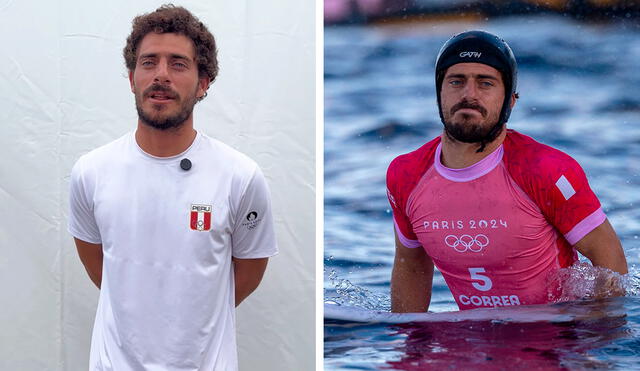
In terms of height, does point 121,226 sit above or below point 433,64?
below

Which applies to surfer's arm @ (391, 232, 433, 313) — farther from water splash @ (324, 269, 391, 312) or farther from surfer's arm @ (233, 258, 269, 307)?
surfer's arm @ (233, 258, 269, 307)

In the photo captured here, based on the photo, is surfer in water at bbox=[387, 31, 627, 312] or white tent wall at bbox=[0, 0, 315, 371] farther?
white tent wall at bbox=[0, 0, 315, 371]

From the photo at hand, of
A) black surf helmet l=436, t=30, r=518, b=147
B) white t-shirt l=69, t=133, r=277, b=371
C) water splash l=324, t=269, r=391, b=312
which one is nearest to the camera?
white t-shirt l=69, t=133, r=277, b=371

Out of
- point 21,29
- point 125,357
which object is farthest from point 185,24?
point 125,357

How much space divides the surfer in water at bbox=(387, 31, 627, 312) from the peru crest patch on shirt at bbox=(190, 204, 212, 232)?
0.47m

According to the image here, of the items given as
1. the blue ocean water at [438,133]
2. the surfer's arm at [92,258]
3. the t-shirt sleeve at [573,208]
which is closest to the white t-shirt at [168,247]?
the surfer's arm at [92,258]

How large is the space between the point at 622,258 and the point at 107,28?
1.33 m

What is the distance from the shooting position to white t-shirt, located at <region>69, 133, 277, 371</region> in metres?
1.90

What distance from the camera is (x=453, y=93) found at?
6.72ft

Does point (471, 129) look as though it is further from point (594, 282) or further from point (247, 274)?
point (247, 274)

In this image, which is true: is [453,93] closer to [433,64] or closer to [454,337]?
[433,64]

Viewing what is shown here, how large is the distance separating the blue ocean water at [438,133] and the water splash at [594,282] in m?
0.01

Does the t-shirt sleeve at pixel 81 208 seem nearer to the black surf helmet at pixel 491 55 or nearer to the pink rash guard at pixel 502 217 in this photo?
the pink rash guard at pixel 502 217

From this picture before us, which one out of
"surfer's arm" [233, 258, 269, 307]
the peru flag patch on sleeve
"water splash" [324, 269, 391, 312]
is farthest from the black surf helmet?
"surfer's arm" [233, 258, 269, 307]
